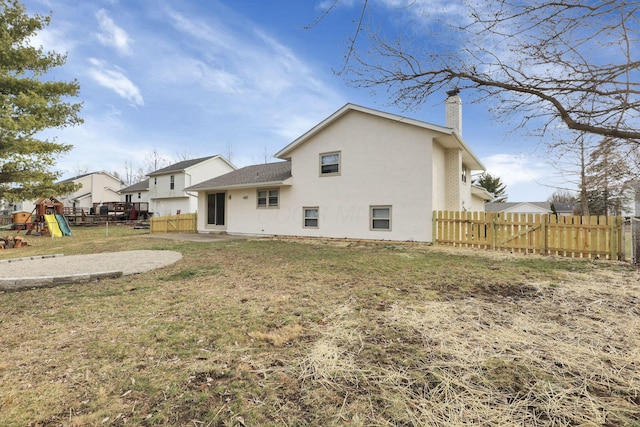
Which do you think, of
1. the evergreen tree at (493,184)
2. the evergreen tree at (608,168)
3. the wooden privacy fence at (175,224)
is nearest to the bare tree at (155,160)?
the wooden privacy fence at (175,224)

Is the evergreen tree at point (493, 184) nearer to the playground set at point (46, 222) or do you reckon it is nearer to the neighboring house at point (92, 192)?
the playground set at point (46, 222)

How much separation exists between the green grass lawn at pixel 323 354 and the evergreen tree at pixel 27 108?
1154 cm

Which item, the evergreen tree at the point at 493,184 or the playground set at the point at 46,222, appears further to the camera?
the evergreen tree at the point at 493,184

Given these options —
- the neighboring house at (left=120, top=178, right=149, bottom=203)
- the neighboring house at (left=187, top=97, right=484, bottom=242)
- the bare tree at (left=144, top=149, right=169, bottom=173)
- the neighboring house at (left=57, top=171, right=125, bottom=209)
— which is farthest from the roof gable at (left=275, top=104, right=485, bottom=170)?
the bare tree at (left=144, top=149, right=169, bottom=173)

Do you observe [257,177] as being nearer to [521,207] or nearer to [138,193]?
[138,193]

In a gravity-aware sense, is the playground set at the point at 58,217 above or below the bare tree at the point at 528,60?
below

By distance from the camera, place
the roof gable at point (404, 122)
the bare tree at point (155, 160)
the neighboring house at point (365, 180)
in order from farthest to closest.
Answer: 1. the bare tree at point (155, 160)
2. the neighboring house at point (365, 180)
3. the roof gable at point (404, 122)

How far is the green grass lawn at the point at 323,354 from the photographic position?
2.03 m

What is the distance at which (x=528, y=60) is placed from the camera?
432 centimetres

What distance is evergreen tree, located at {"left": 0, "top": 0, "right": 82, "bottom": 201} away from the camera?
12.4 metres

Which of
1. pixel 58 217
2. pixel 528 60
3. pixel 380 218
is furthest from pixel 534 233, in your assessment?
pixel 58 217

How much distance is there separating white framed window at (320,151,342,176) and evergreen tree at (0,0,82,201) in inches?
478

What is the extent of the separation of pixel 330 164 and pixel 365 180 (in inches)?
77.0

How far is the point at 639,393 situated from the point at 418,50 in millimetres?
4873
